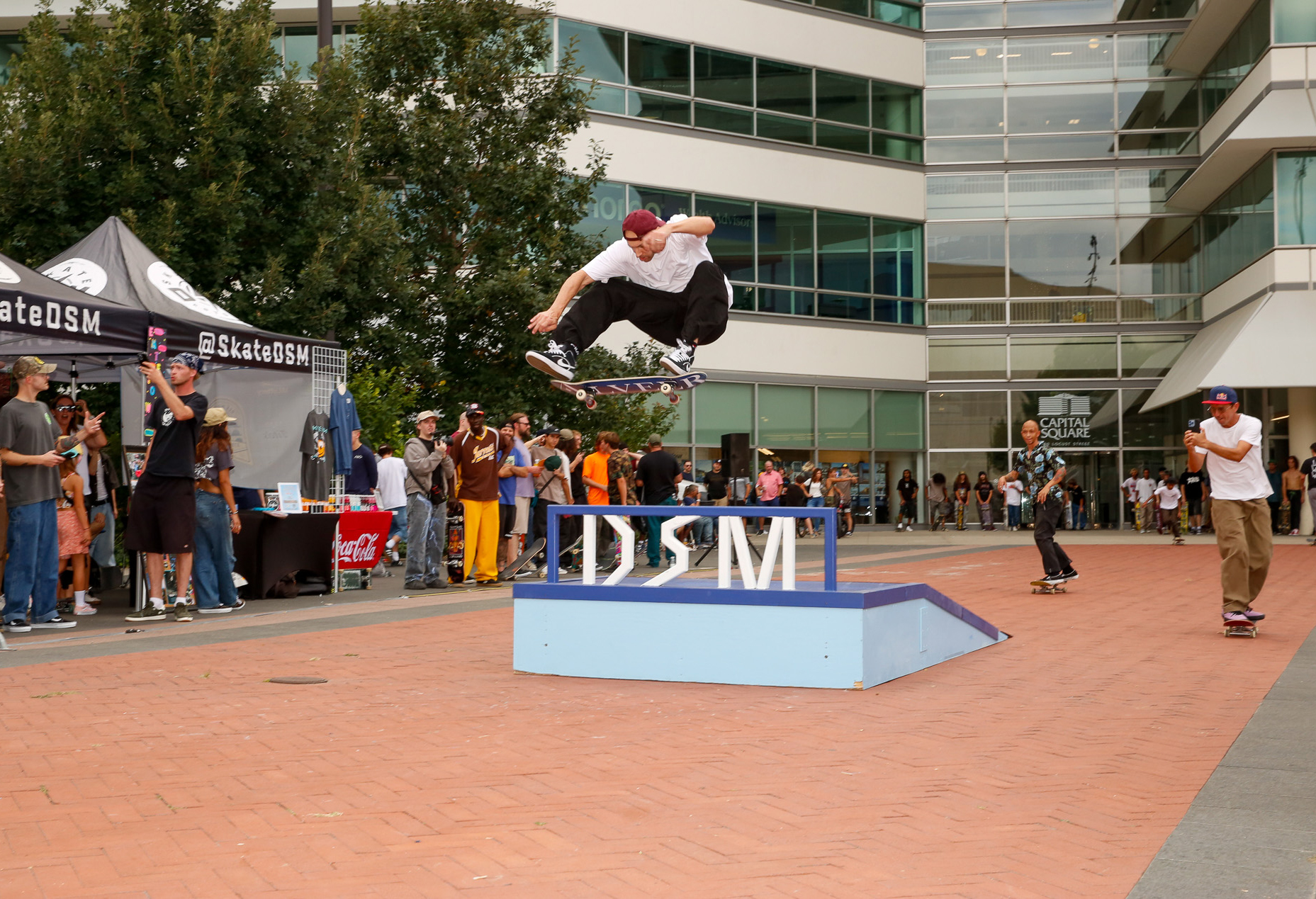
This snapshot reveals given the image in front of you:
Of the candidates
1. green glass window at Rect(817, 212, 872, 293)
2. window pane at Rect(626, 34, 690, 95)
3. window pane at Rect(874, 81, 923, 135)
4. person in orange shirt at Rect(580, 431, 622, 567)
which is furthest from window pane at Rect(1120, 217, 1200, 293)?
person in orange shirt at Rect(580, 431, 622, 567)

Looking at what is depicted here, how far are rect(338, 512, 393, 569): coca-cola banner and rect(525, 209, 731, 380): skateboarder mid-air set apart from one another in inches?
281

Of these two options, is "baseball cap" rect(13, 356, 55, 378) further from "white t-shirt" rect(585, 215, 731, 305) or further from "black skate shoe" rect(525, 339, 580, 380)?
"white t-shirt" rect(585, 215, 731, 305)

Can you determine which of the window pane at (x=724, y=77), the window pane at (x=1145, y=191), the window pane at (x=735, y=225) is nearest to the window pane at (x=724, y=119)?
the window pane at (x=724, y=77)

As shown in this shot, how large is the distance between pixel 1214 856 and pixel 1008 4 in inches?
1315

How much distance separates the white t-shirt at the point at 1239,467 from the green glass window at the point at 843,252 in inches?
830

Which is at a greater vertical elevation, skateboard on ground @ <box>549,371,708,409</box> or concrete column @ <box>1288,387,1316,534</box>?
concrete column @ <box>1288,387,1316,534</box>

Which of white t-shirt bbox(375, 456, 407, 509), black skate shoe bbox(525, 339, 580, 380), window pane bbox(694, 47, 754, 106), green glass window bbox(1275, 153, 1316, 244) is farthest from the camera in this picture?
window pane bbox(694, 47, 754, 106)

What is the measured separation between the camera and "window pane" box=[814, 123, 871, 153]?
31.0m

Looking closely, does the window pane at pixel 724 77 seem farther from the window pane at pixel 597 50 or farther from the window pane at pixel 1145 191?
the window pane at pixel 1145 191

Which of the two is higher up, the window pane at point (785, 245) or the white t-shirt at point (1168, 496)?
the window pane at point (785, 245)

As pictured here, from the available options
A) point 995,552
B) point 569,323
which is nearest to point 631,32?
point 995,552

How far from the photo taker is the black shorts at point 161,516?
10547 millimetres

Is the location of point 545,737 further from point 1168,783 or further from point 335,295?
point 335,295

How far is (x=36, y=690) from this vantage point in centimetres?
752
